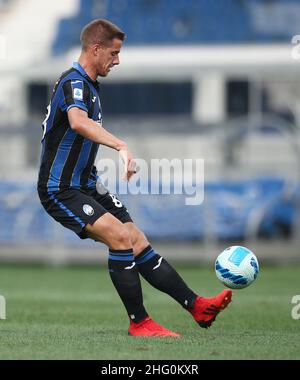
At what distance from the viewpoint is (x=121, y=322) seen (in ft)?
34.7

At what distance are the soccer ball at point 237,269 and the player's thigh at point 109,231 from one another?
0.91 meters

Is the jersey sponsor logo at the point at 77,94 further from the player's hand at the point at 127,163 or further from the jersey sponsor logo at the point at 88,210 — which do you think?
the jersey sponsor logo at the point at 88,210

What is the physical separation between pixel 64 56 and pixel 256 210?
9145mm

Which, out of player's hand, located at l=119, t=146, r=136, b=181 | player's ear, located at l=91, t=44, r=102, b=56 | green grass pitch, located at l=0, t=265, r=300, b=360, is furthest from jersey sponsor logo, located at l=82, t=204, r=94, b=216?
player's ear, located at l=91, t=44, r=102, b=56

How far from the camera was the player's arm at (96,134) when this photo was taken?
8.27 metres

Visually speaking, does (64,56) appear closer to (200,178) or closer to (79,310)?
(200,178)

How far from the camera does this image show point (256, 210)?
1961 cm

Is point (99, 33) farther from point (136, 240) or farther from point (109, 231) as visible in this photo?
point (136, 240)

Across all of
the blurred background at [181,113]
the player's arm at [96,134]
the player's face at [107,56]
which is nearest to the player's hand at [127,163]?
the player's arm at [96,134]

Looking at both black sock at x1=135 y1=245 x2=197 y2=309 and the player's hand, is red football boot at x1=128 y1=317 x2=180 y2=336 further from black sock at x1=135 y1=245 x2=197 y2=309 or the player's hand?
the player's hand

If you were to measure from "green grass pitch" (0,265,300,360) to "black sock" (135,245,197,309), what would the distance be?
0.31 m

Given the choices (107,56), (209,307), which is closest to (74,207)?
(107,56)

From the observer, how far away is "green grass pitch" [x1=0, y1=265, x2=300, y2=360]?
788 centimetres
